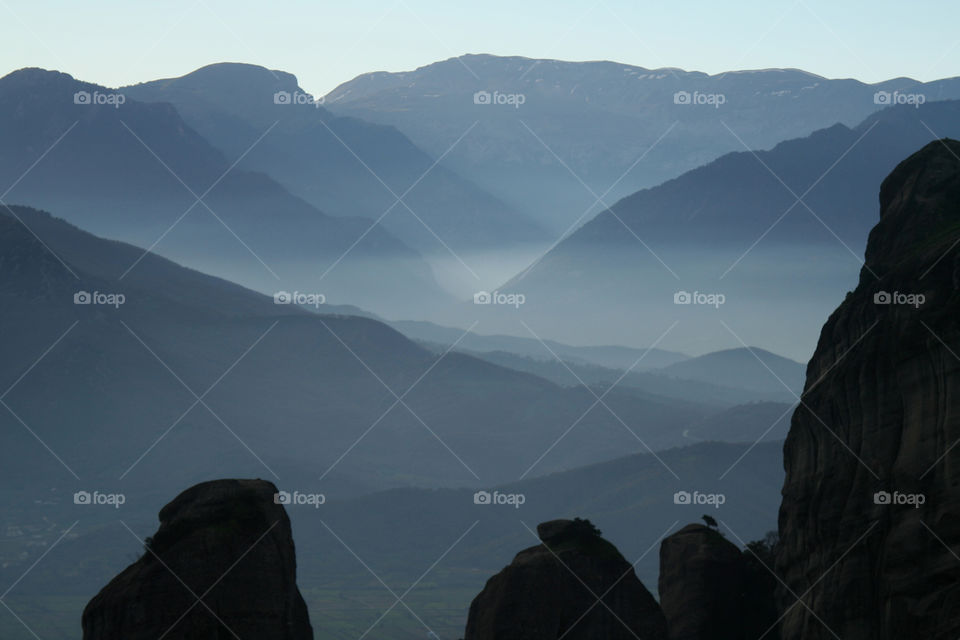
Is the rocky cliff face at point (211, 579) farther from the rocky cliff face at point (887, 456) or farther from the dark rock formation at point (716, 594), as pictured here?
the rocky cliff face at point (887, 456)

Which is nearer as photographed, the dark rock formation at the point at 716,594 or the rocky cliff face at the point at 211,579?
the rocky cliff face at the point at 211,579

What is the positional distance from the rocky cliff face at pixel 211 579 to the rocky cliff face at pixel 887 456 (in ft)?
104

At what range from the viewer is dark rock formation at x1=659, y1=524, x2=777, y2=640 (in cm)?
8500

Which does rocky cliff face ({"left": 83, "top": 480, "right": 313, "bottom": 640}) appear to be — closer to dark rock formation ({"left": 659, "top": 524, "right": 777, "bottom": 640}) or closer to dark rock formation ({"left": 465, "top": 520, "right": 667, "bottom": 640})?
dark rock formation ({"left": 465, "top": 520, "right": 667, "bottom": 640})

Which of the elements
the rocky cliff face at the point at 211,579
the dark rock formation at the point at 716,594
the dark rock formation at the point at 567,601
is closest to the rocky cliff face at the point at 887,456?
the dark rock formation at the point at 716,594

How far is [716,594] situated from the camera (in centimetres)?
8625

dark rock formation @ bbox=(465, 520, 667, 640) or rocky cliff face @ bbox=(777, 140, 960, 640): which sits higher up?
rocky cliff face @ bbox=(777, 140, 960, 640)

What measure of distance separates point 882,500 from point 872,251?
2745cm

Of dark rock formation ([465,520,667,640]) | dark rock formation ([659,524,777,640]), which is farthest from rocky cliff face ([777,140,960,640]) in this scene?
dark rock formation ([465,520,667,640])

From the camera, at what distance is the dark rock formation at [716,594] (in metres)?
85.0

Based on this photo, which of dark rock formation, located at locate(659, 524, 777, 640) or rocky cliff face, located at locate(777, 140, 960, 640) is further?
dark rock formation, located at locate(659, 524, 777, 640)

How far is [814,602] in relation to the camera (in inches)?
3036

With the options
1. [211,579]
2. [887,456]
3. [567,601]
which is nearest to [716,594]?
[567,601]

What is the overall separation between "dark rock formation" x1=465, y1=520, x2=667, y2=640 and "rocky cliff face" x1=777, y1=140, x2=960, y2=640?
400 inches
